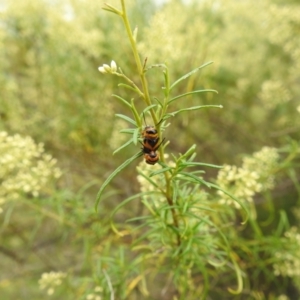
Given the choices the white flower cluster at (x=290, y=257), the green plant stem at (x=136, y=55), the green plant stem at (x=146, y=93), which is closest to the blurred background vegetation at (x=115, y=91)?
the white flower cluster at (x=290, y=257)

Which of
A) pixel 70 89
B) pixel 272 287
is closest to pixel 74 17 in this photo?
pixel 70 89

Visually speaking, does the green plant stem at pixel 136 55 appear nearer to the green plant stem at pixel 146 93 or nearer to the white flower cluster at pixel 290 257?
the green plant stem at pixel 146 93

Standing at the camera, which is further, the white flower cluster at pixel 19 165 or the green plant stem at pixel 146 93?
the white flower cluster at pixel 19 165

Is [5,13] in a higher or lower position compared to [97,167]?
higher

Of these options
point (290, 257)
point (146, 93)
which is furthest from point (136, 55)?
point (290, 257)

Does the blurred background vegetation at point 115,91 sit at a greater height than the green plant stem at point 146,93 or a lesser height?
greater

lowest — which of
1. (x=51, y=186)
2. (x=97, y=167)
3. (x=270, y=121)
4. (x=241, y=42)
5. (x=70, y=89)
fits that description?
(x=51, y=186)

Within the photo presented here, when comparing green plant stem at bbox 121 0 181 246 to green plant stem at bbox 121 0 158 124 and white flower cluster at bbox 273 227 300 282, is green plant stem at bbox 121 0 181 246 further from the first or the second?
white flower cluster at bbox 273 227 300 282

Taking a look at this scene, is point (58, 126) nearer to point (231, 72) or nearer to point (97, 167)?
point (97, 167)

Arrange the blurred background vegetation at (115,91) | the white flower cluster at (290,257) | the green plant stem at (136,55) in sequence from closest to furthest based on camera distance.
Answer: the green plant stem at (136,55), the white flower cluster at (290,257), the blurred background vegetation at (115,91)
